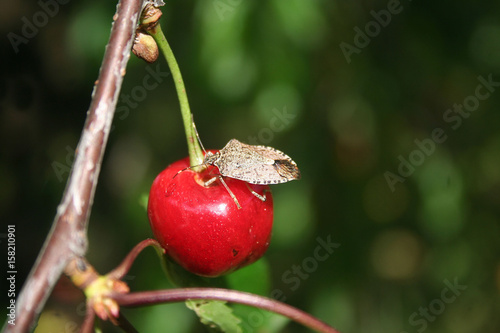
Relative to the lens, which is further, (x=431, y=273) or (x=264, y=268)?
(x=431, y=273)

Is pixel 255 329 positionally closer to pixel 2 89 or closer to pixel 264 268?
pixel 264 268

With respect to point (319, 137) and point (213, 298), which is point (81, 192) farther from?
point (319, 137)

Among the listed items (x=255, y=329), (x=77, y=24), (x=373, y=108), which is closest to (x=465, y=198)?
(x=373, y=108)
